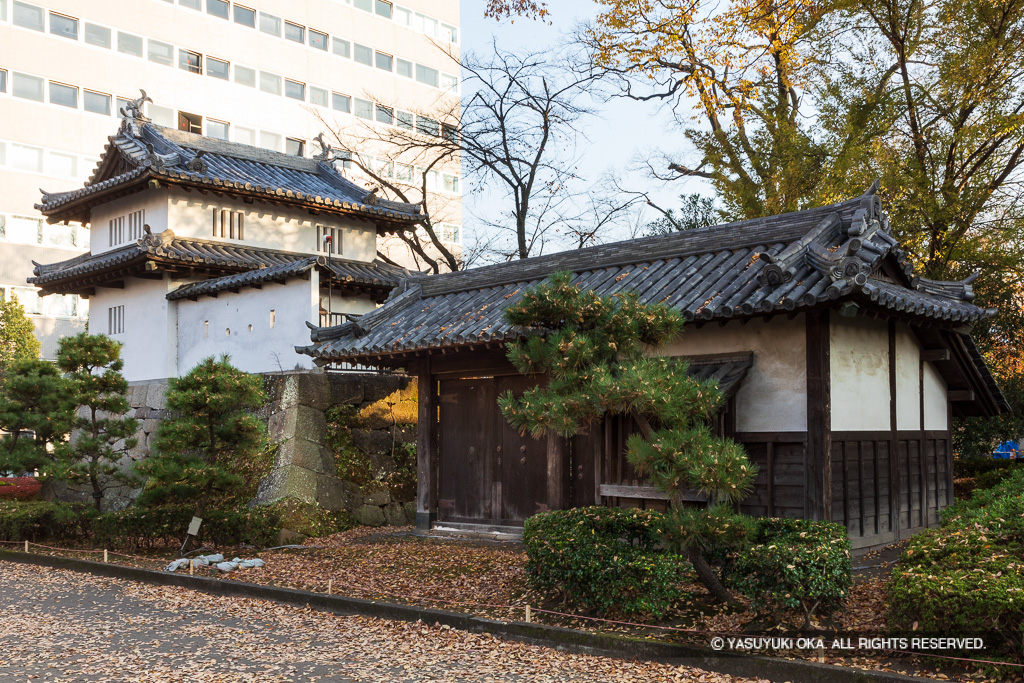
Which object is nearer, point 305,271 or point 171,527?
point 171,527

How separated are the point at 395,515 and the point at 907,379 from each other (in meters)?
10.3

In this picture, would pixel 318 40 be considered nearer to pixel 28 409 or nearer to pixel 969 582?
pixel 28 409

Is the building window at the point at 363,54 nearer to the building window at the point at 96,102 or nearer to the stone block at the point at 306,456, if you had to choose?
the building window at the point at 96,102

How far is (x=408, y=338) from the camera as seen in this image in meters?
14.2

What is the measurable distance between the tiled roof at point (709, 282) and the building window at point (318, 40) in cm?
3529

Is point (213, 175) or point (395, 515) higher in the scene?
point (213, 175)

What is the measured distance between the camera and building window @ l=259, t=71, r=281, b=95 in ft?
148

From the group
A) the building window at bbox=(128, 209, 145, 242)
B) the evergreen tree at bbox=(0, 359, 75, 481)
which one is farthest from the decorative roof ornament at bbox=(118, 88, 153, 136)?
the evergreen tree at bbox=(0, 359, 75, 481)

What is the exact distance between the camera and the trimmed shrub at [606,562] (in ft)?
26.0

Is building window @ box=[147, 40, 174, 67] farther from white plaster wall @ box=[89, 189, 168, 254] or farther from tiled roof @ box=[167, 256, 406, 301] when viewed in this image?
tiled roof @ box=[167, 256, 406, 301]

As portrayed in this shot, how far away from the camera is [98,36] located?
129 ft

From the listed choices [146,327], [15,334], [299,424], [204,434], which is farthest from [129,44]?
[204,434]

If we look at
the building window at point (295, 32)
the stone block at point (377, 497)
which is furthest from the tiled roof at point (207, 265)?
the building window at point (295, 32)

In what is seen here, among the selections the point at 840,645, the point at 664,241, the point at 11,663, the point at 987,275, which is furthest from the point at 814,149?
the point at 11,663
